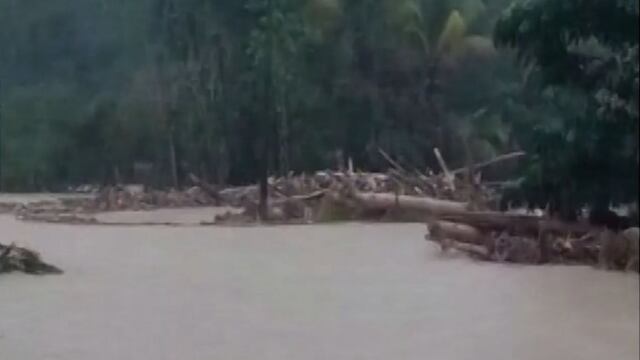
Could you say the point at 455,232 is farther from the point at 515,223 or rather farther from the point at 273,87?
the point at 273,87

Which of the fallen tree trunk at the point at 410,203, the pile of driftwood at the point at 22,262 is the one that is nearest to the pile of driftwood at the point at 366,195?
the fallen tree trunk at the point at 410,203

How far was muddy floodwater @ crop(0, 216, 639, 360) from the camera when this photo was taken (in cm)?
201

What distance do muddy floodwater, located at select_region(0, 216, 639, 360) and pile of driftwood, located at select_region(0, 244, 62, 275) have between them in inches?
0.6

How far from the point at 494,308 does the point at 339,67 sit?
0.48 meters

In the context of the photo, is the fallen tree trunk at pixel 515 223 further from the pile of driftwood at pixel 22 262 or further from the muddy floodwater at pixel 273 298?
the pile of driftwood at pixel 22 262

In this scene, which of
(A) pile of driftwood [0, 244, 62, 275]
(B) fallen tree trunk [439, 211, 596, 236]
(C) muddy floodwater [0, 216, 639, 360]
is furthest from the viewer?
(A) pile of driftwood [0, 244, 62, 275]

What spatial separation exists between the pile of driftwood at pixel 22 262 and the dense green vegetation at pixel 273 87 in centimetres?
13

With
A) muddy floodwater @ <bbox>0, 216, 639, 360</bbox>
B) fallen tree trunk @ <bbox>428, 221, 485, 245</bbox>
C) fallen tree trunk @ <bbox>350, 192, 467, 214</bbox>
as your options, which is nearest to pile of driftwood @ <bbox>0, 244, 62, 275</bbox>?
muddy floodwater @ <bbox>0, 216, 639, 360</bbox>

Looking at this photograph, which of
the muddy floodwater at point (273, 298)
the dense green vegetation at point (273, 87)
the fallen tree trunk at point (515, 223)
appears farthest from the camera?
the muddy floodwater at point (273, 298)

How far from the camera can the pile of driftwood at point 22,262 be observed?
2.20 m

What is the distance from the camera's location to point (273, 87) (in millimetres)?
2080

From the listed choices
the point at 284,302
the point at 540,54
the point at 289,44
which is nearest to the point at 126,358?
the point at 284,302

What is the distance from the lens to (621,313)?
Answer: 5.76 ft

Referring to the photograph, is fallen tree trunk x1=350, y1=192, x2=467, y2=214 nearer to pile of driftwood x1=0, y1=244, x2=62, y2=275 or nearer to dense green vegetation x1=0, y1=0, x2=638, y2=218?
dense green vegetation x1=0, y1=0, x2=638, y2=218
